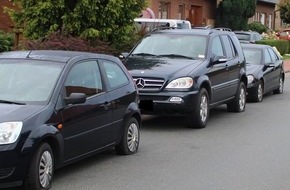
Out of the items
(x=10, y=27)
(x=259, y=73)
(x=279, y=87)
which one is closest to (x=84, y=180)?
(x=259, y=73)

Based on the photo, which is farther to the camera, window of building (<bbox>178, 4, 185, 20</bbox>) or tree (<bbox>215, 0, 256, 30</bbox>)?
tree (<bbox>215, 0, 256, 30</bbox>)

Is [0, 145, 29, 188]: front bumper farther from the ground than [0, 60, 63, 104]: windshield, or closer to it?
closer to it

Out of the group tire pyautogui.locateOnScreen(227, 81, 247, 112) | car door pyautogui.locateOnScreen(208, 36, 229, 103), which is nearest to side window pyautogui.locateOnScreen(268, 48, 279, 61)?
tire pyautogui.locateOnScreen(227, 81, 247, 112)

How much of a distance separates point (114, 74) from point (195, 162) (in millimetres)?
1637

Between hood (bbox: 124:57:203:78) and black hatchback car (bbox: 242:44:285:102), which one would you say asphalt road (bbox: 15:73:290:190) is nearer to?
hood (bbox: 124:57:203:78)

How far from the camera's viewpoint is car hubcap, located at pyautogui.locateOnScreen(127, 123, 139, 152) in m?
8.73

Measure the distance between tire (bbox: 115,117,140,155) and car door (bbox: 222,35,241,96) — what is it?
4361 millimetres

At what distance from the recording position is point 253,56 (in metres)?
17.1

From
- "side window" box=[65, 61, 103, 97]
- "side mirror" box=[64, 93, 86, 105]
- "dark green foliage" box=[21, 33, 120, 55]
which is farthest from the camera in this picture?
"dark green foliage" box=[21, 33, 120, 55]

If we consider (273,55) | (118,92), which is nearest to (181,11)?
(273,55)

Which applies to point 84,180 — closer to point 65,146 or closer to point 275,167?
point 65,146

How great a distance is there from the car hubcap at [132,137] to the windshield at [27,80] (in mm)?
1758

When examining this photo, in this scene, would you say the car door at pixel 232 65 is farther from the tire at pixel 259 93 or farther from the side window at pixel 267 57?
the side window at pixel 267 57

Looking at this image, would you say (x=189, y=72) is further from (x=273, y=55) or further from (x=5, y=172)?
(x=273, y=55)
